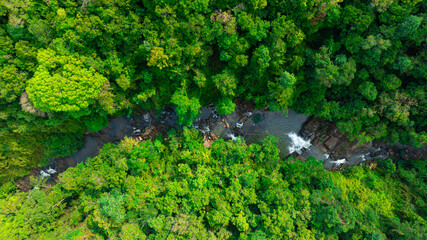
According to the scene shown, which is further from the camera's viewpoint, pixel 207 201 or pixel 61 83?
pixel 207 201

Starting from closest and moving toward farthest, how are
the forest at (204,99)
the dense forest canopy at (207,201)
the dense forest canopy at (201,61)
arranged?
the dense forest canopy at (201,61), the forest at (204,99), the dense forest canopy at (207,201)

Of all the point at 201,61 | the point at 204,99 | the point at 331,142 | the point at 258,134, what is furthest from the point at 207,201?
the point at 331,142

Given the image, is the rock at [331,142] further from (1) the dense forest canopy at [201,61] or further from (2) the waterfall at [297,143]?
(1) the dense forest canopy at [201,61]

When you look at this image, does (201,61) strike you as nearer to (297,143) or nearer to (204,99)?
(204,99)

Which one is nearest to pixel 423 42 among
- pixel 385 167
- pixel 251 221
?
pixel 385 167

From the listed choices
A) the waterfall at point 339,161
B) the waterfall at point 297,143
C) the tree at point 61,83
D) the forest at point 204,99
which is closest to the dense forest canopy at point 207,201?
the forest at point 204,99

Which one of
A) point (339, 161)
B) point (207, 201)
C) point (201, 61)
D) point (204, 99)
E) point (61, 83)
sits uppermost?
point (201, 61)

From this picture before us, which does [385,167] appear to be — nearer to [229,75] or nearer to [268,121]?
[268,121]
